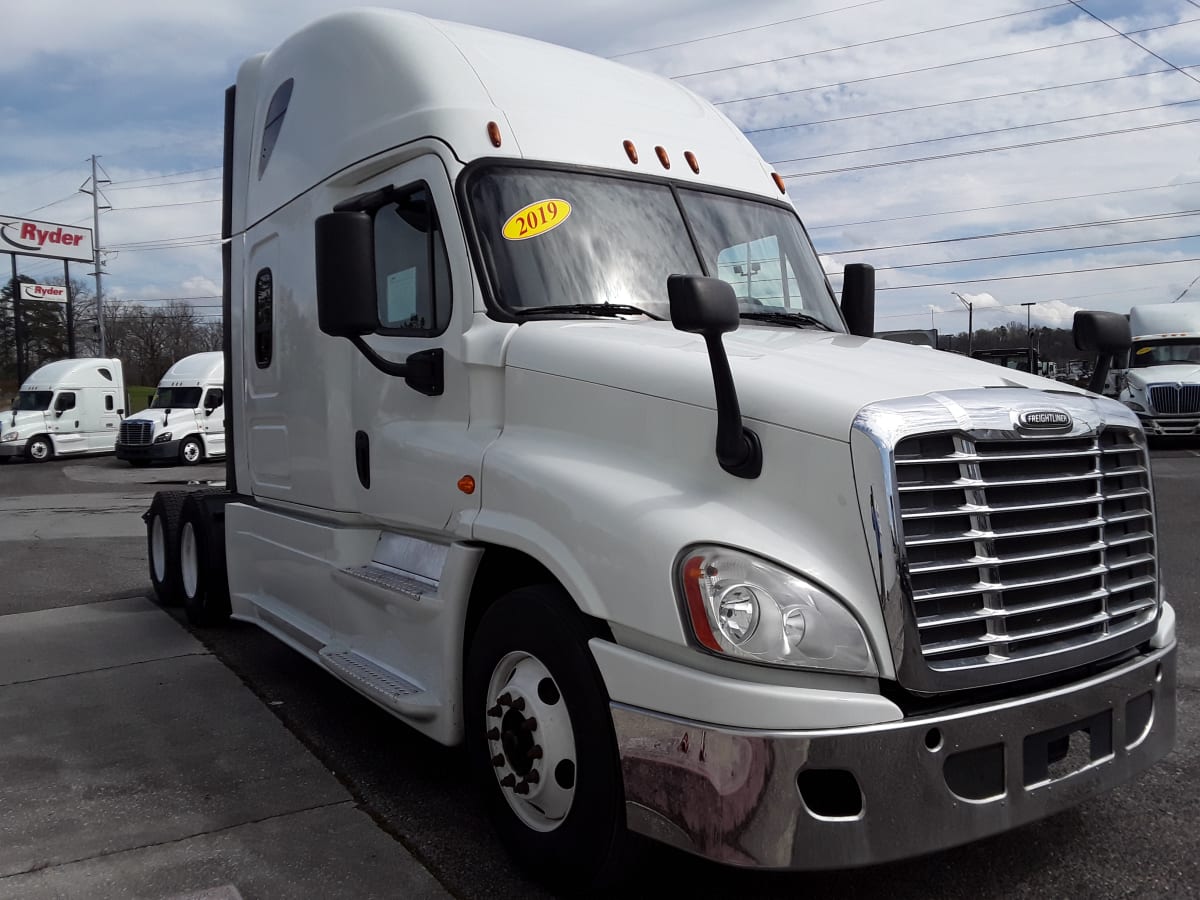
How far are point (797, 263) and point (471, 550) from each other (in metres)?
2.12

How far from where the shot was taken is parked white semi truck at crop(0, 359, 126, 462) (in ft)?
99.3

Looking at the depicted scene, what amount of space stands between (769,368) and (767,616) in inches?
33.4

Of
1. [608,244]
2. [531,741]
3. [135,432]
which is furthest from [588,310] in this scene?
[135,432]

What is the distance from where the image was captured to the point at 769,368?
329cm

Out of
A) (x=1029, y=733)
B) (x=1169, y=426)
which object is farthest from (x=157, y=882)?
(x=1169, y=426)

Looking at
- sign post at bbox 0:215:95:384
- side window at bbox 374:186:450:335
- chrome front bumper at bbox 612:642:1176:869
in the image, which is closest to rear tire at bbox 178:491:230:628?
side window at bbox 374:186:450:335

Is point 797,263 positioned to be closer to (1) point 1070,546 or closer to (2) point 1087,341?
(2) point 1087,341

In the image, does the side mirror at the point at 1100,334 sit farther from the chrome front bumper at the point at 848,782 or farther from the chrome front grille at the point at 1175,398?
the chrome front grille at the point at 1175,398

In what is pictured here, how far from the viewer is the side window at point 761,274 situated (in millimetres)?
4469

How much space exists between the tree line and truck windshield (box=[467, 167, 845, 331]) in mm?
68731

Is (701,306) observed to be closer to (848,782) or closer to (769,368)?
(769,368)

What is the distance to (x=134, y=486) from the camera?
906 inches

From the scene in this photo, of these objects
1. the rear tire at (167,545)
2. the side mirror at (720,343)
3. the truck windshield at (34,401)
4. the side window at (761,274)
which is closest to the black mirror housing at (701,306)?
the side mirror at (720,343)

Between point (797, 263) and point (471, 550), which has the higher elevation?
point (797, 263)
